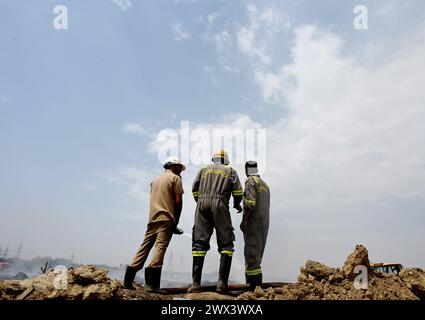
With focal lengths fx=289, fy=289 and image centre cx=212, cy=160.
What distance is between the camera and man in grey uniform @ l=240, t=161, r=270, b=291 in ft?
19.3

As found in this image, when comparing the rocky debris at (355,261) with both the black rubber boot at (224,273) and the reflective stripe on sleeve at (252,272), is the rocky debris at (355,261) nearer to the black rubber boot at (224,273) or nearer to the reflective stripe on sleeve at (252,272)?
the reflective stripe on sleeve at (252,272)

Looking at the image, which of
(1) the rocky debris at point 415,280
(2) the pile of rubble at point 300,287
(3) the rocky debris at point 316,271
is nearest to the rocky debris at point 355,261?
(2) the pile of rubble at point 300,287

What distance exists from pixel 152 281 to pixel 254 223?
2.37 metres

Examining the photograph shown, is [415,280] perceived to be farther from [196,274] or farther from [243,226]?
Answer: [196,274]

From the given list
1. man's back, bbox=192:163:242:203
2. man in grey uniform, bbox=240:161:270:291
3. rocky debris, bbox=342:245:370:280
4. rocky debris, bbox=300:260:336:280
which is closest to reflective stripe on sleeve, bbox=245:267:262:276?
man in grey uniform, bbox=240:161:270:291

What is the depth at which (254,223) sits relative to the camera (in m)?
6.12

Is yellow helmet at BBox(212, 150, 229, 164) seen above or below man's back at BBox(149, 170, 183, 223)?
above

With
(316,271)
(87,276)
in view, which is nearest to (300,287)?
(316,271)

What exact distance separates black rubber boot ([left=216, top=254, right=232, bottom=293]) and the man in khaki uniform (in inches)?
38.4

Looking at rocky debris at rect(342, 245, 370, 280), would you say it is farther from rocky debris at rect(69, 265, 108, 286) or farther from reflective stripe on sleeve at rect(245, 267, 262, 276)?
rocky debris at rect(69, 265, 108, 286)

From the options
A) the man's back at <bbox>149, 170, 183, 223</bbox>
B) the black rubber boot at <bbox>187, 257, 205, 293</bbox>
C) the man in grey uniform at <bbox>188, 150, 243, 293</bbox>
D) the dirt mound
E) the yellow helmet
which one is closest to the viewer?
the dirt mound
